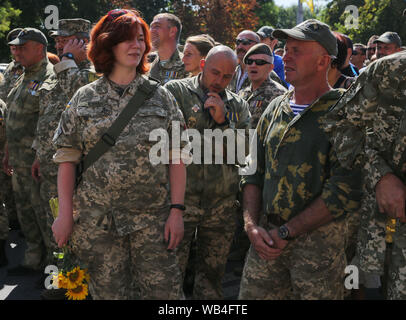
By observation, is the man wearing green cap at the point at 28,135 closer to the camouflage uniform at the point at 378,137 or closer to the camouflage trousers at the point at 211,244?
the camouflage trousers at the point at 211,244

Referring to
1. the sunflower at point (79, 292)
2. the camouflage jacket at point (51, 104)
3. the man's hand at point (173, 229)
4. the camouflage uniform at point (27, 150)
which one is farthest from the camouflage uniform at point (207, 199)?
the camouflage uniform at point (27, 150)

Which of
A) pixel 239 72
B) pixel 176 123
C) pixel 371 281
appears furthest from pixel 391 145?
pixel 239 72

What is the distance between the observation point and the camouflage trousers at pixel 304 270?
2.70 m

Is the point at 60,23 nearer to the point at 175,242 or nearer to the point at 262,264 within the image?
the point at 175,242

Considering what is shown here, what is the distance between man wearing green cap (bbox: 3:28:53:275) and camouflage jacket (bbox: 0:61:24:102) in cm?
131

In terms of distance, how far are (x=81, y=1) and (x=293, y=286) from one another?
25.3 m

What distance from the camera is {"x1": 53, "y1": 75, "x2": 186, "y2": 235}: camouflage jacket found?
9.12ft

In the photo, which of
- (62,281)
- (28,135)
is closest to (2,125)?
(28,135)

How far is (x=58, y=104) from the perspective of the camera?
5.05 meters

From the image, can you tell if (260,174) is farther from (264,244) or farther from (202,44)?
(202,44)

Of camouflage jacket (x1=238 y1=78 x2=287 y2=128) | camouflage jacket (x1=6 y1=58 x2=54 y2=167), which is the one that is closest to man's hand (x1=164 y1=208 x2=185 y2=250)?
camouflage jacket (x1=238 y1=78 x2=287 y2=128)

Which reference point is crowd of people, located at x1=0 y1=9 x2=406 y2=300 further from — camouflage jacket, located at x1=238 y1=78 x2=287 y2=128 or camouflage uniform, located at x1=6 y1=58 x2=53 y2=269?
camouflage uniform, located at x1=6 y1=58 x2=53 y2=269

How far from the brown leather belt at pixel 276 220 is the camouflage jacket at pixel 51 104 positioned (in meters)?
2.67

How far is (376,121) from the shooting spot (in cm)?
237
